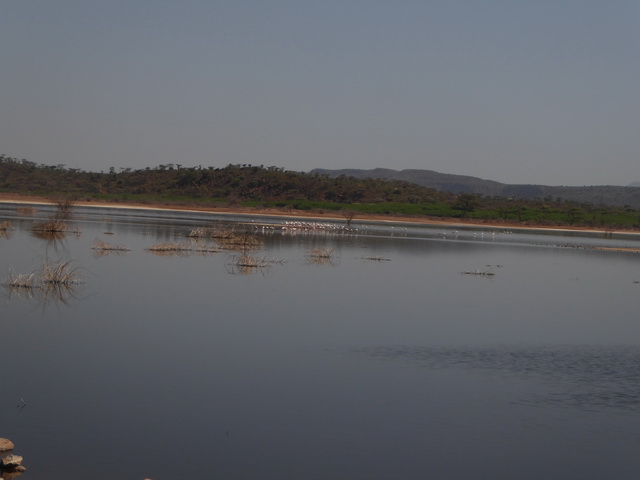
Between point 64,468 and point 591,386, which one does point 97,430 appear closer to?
point 64,468

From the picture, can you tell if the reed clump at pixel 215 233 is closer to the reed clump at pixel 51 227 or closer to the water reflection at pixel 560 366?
the reed clump at pixel 51 227

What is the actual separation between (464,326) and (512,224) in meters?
Result: 67.9

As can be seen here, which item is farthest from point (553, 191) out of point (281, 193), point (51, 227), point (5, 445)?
point (5, 445)

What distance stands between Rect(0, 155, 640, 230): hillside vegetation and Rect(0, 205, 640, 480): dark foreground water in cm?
5872

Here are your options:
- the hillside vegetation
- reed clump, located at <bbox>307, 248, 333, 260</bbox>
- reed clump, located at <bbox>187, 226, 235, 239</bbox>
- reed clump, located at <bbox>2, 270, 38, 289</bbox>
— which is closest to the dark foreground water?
reed clump, located at <bbox>2, 270, 38, 289</bbox>

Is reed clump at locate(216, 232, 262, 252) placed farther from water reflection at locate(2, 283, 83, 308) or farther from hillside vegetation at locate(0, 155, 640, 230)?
hillside vegetation at locate(0, 155, 640, 230)

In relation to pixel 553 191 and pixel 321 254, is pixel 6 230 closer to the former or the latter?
pixel 321 254

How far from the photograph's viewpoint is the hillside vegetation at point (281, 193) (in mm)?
84812

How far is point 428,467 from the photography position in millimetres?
Answer: 8594

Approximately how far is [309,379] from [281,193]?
266 ft

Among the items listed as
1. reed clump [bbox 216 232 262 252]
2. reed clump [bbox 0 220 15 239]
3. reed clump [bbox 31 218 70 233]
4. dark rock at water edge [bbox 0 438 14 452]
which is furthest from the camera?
reed clump [bbox 31 218 70 233]

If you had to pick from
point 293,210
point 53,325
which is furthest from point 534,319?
point 293,210

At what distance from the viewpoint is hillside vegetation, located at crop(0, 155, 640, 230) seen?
84.8m

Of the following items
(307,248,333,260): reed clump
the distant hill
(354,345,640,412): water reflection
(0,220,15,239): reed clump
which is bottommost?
(354,345,640,412): water reflection
